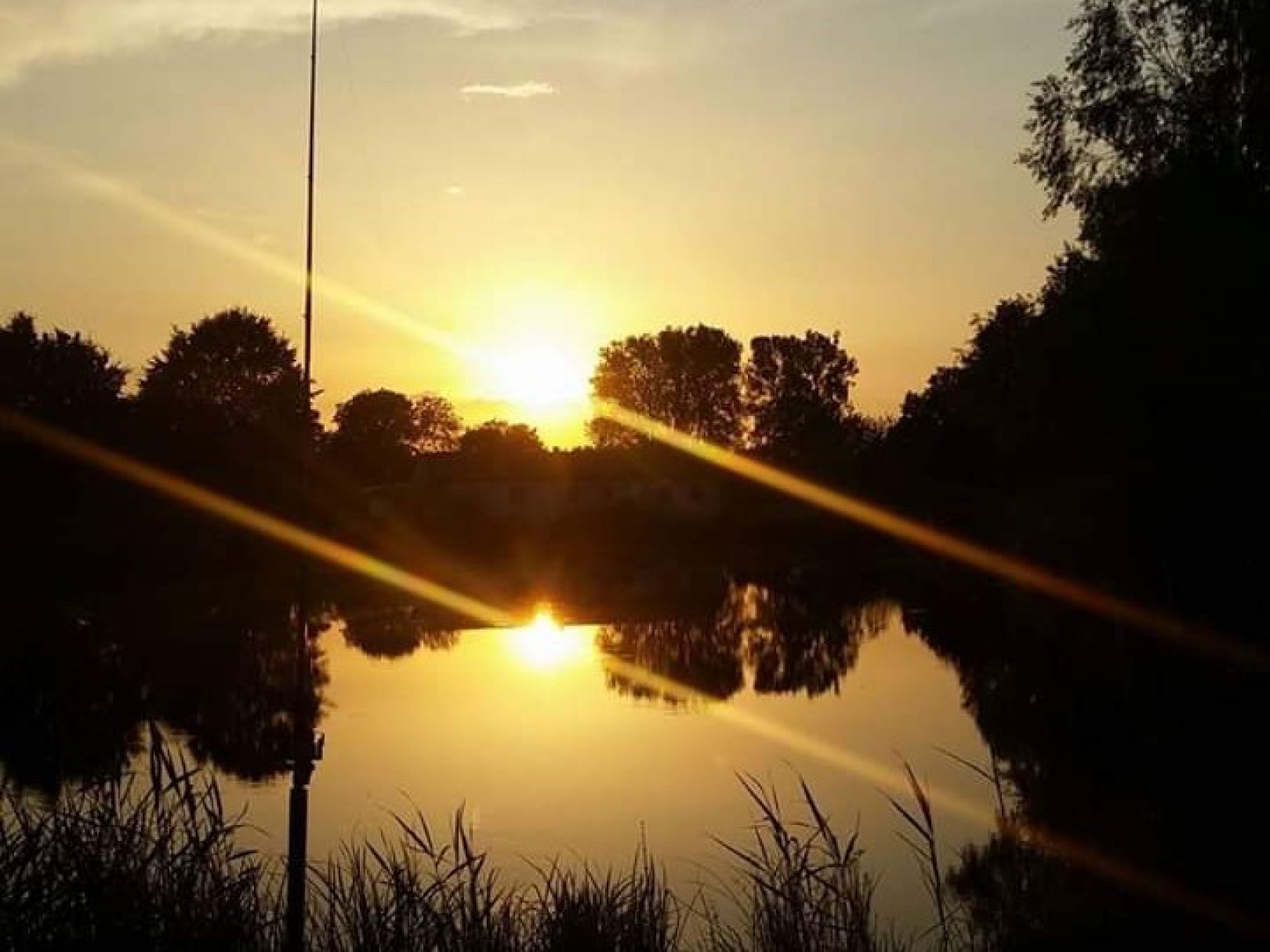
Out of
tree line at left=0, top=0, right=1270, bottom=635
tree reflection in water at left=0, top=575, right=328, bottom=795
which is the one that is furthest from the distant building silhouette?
tree line at left=0, top=0, right=1270, bottom=635

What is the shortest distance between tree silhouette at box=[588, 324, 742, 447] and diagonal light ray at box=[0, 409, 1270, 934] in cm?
5744

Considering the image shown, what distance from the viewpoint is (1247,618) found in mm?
22281

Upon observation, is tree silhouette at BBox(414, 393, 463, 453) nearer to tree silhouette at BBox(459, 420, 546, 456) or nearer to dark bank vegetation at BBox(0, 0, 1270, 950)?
tree silhouette at BBox(459, 420, 546, 456)

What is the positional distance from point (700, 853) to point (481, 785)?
4378 mm

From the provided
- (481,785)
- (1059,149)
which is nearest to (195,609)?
(481,785)

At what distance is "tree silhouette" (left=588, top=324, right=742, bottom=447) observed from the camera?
112 meters

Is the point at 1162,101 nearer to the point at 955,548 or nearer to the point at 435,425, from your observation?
the point at 955,548

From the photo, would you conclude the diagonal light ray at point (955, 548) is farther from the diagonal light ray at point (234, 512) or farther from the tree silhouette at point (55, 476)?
the tree silhouette at point (55, 476)

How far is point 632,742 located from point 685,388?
92093 mm

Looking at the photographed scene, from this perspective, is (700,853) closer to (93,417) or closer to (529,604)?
(529,604)

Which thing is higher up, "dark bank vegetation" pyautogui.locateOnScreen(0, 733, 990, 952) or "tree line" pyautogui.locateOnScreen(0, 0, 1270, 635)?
"tree line" pyautogui.locateOnScreen(0, 0, 1270, 635)

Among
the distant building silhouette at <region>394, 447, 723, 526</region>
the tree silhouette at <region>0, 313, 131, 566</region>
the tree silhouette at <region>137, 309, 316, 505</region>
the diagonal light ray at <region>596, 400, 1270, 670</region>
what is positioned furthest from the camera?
the distant building silhouette at <region>394, 447, 723, 526</region>

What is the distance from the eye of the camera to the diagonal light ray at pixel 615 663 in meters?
12.1

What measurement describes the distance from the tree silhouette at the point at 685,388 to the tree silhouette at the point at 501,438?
6.39 metres
